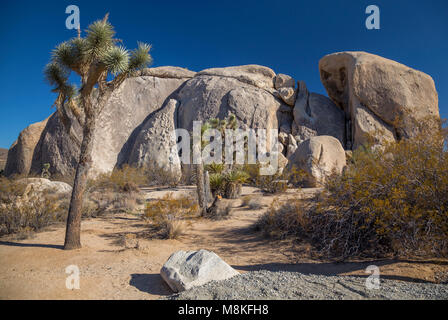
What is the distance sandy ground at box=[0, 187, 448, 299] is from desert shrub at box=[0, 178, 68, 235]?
39 cm

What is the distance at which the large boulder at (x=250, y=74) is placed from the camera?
2302cm

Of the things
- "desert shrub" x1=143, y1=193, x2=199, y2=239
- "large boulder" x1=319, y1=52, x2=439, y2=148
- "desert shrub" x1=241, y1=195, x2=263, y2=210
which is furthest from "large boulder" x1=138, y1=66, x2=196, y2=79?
"desert shrub" x1=143, y1=193, x2=199, y2=239

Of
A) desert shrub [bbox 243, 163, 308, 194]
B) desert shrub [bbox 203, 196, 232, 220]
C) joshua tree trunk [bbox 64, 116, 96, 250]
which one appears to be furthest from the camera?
desert shrub [bbox 243, 163, 308, 194]

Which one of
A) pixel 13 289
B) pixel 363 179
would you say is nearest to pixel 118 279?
pixel 13 289

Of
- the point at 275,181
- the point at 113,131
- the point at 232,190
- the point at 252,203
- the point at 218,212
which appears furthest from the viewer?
the point at 113,131

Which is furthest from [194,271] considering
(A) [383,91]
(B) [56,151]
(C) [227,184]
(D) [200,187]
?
(B) [56,151]

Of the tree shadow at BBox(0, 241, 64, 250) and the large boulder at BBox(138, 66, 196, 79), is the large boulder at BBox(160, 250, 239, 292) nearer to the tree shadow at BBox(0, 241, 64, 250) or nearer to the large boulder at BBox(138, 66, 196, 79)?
the tree shadow at BBox(0, 241, 64, 250)

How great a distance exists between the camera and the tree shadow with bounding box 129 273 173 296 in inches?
145

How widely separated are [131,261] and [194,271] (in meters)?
1.93

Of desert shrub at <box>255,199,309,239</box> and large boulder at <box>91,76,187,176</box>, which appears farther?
large boulder at <box>91,76,187,176</box>

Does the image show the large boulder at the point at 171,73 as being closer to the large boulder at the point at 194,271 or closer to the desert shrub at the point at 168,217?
the desert shrub at the point at 168,217

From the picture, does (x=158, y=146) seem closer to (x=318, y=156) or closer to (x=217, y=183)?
(x=217, y=183)

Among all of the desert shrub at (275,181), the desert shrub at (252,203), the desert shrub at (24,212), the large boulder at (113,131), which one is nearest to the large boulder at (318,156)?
the desert shrub at (275,181)

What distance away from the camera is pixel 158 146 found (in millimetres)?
19812
